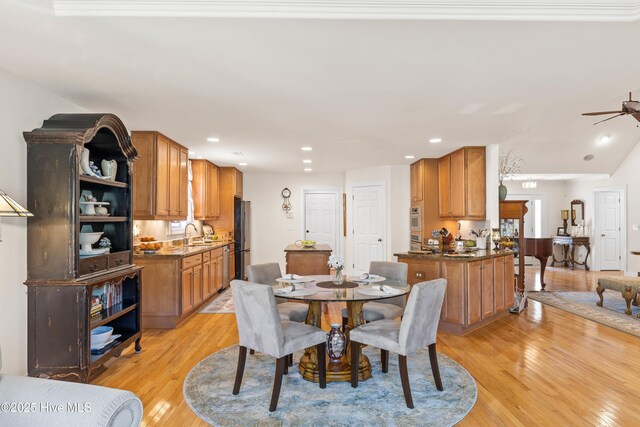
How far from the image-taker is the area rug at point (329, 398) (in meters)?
2.42

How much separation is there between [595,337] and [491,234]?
1.63m

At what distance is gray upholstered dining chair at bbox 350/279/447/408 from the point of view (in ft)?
8.56

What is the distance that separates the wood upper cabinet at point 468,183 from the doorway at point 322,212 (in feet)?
10.5

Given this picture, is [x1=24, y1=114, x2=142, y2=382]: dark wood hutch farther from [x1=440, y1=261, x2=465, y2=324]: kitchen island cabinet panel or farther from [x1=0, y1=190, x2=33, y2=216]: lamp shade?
[x1=440, y1=261, x2=465, y2=324]: kitchen island cabinet panel

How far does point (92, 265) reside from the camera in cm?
296

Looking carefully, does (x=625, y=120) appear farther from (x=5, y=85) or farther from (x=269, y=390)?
(x=5, y=85)

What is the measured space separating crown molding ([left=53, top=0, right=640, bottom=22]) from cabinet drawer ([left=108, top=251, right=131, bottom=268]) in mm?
2002

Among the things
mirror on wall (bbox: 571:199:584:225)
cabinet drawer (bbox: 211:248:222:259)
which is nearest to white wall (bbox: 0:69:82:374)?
cabinet drawer (bbox: 211:248:222:259)

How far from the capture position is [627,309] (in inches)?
199

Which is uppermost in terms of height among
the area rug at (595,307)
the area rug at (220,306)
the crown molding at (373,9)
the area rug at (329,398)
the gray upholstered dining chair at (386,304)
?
the crown molding at (373,9)

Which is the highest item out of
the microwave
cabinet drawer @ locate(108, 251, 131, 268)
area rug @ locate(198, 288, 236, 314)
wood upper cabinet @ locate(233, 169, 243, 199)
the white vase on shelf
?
wood upper cabinet @ locate(233, 169, 243, 199)

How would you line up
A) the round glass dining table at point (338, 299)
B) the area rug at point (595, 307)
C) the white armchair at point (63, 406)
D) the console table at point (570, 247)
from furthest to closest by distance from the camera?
the console table at point (570, 247) < the area rug at point (595, 307) < the round glass dining table at point (338, 299) < the white armchair at point (63, 406)

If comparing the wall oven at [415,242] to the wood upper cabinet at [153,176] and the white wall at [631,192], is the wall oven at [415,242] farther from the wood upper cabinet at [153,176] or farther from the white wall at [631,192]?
the white wall at [631,192]

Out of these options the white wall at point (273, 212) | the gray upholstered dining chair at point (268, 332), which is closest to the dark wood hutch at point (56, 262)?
the gray upholstered dining chair at point (268, 332)
